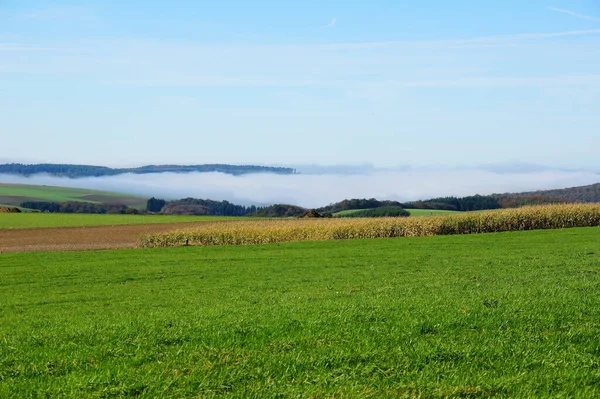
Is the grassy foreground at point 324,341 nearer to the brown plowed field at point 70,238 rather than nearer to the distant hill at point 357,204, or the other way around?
the brown plowed field at point 70,238

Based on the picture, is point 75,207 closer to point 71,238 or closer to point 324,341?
point 71,238

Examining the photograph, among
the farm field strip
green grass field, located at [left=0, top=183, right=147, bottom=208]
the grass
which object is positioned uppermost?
green grass field, located at [left=0, top=183, right=147, bottom=208]

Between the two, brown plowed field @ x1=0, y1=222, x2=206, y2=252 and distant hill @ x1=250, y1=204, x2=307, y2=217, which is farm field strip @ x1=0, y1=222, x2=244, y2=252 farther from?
distant hill @ x1=250, y1=204, x2=307, y2=217

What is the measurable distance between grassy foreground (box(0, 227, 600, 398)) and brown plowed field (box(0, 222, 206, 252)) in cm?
3272

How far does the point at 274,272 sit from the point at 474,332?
1570 cm

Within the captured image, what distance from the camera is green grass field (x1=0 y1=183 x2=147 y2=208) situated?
413ft

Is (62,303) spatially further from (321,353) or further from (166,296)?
(321,353)

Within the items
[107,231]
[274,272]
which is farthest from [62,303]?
[107,231]

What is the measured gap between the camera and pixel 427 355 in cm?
870

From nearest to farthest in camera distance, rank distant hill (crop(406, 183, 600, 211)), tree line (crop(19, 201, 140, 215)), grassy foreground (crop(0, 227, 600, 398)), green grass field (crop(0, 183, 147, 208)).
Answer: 1. grassy foreground (crop(0, 227, 600, 398))
2. distant hill (crop(406, 183, 600, 211))
3. tree line (crop(19, 201, 140, 215))
4. green grass field (crop(0, 183, 147, 208))

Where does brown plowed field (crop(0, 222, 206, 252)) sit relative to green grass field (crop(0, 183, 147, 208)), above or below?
below

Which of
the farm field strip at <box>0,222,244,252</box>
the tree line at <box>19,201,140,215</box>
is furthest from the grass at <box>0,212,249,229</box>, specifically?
the tree line at <box>19,201,140,215</box>

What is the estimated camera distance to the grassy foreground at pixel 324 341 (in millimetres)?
7781

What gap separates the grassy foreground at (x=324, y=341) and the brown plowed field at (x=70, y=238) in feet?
107
